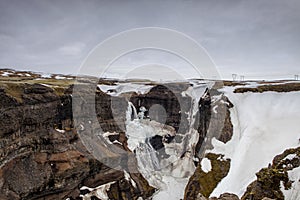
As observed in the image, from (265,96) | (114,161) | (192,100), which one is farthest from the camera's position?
(192,100)

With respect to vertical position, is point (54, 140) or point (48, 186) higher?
point (54, 140)

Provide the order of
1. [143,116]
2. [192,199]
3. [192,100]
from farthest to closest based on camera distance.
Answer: [143,116], [192,100], [192,199]

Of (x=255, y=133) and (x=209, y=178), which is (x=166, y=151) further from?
(x=255, y=133)

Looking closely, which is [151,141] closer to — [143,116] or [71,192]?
[143,116]

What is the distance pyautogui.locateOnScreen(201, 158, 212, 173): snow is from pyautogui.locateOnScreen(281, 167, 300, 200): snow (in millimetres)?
11761

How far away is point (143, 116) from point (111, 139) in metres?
9.87

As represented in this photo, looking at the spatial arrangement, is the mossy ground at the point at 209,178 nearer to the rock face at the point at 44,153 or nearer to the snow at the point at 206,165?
the snow at the point at 206,165

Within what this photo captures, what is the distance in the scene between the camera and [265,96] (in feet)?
122

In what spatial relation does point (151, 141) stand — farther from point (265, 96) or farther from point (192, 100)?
point (265, 96)

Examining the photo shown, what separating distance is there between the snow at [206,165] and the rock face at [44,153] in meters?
10.1

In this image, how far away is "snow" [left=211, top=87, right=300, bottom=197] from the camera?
25.4m

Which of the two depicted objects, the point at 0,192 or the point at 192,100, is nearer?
the point at 0,192

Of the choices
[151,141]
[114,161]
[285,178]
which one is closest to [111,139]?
[114,161]

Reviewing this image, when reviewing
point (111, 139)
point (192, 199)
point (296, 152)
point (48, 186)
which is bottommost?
point (192, 199)
